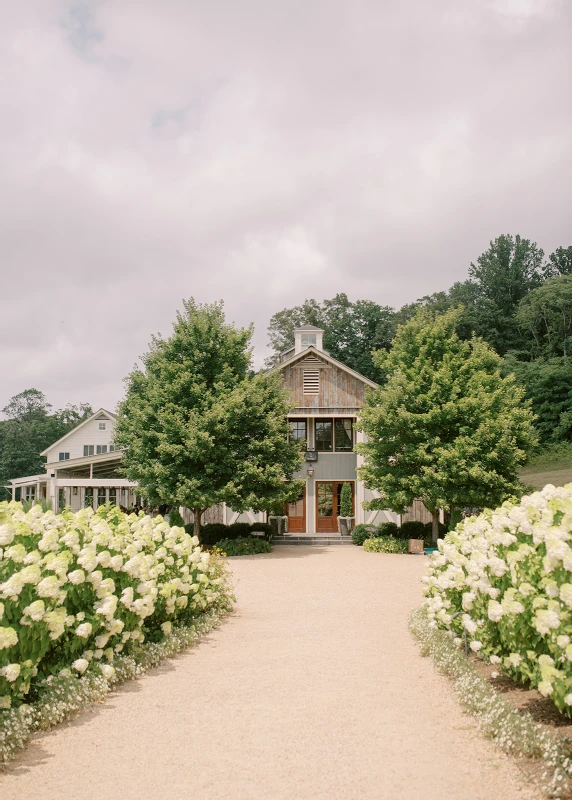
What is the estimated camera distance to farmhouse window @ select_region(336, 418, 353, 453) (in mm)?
27047

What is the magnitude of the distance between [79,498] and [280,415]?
73.9 ft

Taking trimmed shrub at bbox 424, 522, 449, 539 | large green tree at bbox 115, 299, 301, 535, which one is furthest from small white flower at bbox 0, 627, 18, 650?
trimmed shrub at bbox 424, 522, 449, 539

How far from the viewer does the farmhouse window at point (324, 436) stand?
89.0ft

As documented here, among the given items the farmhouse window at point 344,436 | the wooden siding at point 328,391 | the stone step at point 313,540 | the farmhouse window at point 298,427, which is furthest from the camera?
the farmhouse window at point 298,427

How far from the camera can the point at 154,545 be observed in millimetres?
8727

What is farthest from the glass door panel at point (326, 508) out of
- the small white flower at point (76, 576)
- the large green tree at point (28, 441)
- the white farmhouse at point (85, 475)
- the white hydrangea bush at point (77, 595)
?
the large green tree at point (28, 441)

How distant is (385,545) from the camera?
21828 mm

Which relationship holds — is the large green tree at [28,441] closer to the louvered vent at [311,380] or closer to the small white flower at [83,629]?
the louvered vent at [311,380]

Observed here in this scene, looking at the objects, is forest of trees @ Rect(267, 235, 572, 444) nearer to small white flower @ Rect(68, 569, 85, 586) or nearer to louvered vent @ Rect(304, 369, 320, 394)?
louvered vent @ Rect(304, 369, 320, 394)

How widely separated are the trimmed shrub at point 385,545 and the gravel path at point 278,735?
12856 millimetres

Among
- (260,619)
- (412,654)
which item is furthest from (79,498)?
(412,654)

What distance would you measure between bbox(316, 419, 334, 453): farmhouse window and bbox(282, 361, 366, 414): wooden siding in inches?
29.4

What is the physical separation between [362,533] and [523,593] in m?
19.5

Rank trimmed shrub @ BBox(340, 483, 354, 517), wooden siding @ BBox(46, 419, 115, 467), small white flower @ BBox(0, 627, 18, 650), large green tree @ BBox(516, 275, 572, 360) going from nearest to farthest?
small white flower @ BBox(0, 627, 18, 650)
trimmed shrub @ BBox(340, 483, 354, 517)
wooden siding @ BBox(46, 419, 115, 467)
large green tree @ BBox(516, 275, 572, 360)
